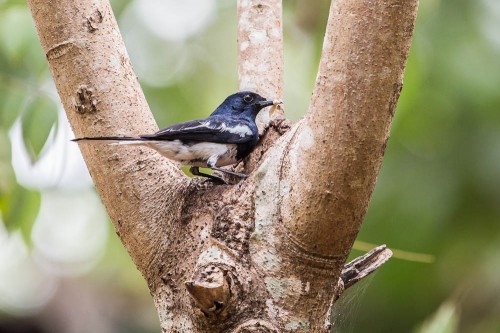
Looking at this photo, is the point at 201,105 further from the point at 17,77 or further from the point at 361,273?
the point at 361,273

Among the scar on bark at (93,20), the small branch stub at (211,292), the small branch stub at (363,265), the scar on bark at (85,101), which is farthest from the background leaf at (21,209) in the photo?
the small branch stub at (363,265)

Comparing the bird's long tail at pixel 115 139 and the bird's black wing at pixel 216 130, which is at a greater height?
the bird's long tail at pixel 115 139

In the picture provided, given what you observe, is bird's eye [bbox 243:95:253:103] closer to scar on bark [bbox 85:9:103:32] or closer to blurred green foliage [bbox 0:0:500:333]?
scar on bark [bbox 85:9:103:32]

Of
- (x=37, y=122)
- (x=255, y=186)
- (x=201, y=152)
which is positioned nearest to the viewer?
(x=255, y=186)

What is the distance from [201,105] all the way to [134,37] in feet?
3.38

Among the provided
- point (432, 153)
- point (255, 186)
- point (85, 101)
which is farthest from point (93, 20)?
point (432, 153)

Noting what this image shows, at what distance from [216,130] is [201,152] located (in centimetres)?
17

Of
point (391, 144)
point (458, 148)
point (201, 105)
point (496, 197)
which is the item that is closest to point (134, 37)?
point (201, 105)

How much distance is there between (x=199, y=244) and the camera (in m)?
2.42

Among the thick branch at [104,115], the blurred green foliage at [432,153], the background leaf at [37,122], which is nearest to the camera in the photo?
the thick branch at [104,115]

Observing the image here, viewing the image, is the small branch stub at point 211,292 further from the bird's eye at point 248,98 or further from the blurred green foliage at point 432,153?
the blurred green foliage at point 432,153

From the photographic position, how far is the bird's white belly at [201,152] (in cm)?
313

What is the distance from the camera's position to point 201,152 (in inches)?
133

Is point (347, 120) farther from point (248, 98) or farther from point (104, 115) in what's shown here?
point (248, 98)
